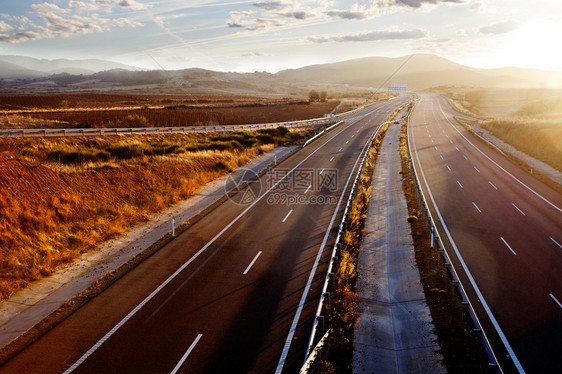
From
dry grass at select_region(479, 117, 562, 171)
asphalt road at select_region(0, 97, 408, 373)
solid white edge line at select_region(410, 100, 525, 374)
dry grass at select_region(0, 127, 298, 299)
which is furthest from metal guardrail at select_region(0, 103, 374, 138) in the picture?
solid white edge line at select_region(410, 100, 525, 374)

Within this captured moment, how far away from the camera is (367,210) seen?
23672 millimetres

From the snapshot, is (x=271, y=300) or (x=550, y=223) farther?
(x=550, y=223)

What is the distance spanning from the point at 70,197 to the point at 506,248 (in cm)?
2408

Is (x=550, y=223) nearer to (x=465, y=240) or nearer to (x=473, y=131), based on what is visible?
(x=465, y=240)

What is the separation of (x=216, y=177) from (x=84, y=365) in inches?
907

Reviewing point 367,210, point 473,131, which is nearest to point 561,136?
point 473,131

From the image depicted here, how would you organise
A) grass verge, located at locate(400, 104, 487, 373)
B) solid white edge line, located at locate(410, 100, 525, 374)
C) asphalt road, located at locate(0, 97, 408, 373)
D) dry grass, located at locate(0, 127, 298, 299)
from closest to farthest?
asphalt road, located at locate(0, 97, 408, 373), grass verge, located at locate(400, 104, 487, 373), solid white edge line, located at locate(410, 100, 525, 374), dry grass, located at locate(0, 127, 298, 299)

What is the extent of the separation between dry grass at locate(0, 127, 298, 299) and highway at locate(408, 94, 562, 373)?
17.2 metres

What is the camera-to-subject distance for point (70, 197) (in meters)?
21.7

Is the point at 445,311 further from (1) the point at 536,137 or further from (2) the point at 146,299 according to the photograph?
(1) the point at 536,137

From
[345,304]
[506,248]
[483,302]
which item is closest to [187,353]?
[345,304]

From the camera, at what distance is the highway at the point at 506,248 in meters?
11.4

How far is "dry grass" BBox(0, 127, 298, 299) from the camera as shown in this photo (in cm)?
1617

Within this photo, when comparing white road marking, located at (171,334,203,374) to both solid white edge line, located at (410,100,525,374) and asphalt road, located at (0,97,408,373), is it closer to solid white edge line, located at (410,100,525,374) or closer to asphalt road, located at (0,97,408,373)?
asphalt road, located at (0,97,408,373)
